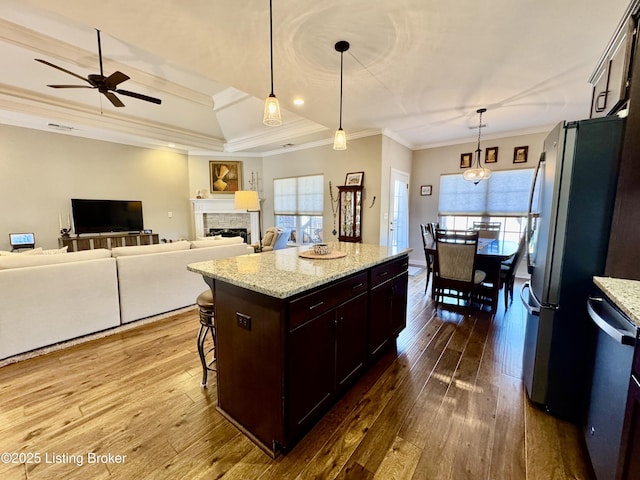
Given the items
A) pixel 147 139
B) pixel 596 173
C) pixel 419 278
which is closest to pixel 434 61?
pixel 596 173

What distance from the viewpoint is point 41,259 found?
2438 mm

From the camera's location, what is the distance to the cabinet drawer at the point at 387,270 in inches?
80.1

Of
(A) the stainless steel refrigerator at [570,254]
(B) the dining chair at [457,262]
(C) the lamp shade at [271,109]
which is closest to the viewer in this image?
(A) the stainless steel refrigerator at [570,254]

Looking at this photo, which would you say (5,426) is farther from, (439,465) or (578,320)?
(578,320)

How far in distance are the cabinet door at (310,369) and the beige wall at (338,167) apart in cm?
358

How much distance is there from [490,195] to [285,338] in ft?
17.7

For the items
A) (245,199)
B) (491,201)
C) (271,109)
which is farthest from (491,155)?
(245,199)

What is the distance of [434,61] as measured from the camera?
2.55 meters

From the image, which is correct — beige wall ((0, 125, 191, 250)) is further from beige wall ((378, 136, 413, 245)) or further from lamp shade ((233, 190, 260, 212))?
beige wall ((378, 136, 413, 245))

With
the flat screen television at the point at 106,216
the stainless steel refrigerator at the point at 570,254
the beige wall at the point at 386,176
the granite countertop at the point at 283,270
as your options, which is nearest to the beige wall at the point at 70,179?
the flat screen television at the point at 106,216

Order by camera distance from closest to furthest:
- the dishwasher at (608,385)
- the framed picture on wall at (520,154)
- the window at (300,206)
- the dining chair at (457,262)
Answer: the dishwasher at (608,385) → the dining chair at (457,262) → the framed picture on wall at (520,154) → the window at (300,206)

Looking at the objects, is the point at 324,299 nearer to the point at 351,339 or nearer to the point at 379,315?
the point at 351,339

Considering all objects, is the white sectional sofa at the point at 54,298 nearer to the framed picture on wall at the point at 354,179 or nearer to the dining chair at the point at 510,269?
the framed picture on wall at the point at 354,179

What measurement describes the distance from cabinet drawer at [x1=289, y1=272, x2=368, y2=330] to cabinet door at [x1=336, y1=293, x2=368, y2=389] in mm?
64
